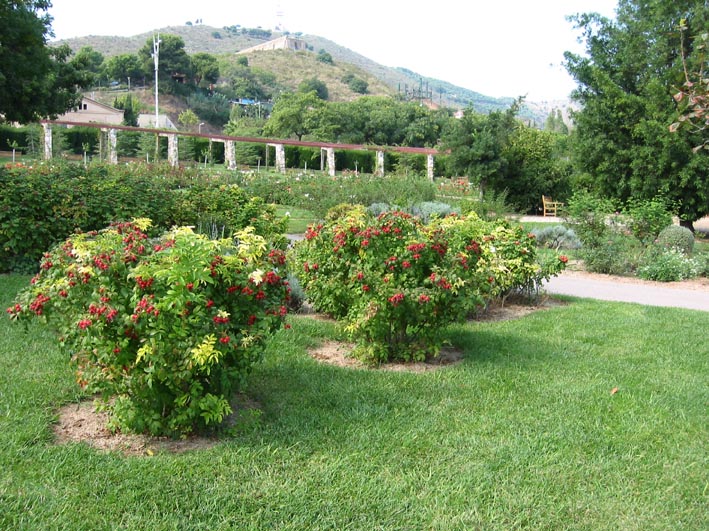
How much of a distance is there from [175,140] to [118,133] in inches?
272

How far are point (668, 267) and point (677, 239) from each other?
1880 mm

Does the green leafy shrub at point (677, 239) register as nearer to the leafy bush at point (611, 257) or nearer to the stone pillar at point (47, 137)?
the leafy bush at point (611, 257)

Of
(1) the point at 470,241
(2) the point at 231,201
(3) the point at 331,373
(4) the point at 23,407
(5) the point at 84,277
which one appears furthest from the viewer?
(2) the point at 231,201

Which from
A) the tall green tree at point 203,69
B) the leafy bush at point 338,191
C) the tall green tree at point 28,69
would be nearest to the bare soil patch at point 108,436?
the tall green tree at point 28,69

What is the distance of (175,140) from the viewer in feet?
132

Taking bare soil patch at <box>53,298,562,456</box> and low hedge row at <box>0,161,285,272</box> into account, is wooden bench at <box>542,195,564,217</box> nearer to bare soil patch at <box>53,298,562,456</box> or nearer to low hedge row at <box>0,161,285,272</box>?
low hedge row at <box>0,161,285,272</box>

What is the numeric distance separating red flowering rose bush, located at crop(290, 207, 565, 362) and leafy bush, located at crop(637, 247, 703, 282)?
20.7ft

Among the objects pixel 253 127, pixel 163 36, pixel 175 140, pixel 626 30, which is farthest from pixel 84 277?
pixel 163 36

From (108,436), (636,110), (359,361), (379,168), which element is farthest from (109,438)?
(379,168)

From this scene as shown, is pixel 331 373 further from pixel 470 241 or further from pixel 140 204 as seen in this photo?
pixel 140 204

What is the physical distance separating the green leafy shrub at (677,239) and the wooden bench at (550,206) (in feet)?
38.8

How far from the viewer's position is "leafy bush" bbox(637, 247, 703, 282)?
1120 cm

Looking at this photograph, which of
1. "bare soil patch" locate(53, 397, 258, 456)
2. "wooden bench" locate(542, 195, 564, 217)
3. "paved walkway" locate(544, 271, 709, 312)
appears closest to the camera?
"bare soil patch" locate(53, 397, 258, 456)

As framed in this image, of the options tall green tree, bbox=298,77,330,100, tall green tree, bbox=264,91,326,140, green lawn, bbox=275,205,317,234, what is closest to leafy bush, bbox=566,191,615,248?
green lawn, bbox=275,205,317,234
